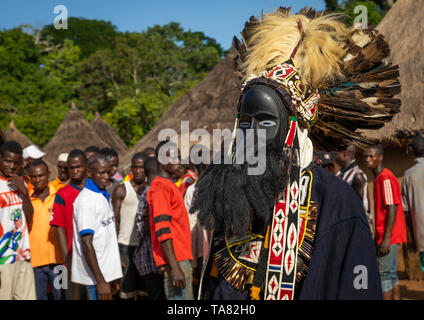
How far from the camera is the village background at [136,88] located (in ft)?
30.6

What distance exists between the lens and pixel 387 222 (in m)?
5.94

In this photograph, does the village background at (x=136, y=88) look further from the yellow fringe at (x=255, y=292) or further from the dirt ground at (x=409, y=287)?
the yellow fringe at (x=255, y=292)

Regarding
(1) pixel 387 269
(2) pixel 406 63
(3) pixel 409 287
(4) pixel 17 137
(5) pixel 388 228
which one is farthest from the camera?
(4) pixel 17 137

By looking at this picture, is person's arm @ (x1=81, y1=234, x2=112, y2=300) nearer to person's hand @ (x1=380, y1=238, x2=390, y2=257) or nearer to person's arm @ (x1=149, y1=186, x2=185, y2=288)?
person's arm @ (x1=149, y1=186, x2=185, y2=288)

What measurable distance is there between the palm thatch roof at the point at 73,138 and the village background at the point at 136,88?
0.13ft

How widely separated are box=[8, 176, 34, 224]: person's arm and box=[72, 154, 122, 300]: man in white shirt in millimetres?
559

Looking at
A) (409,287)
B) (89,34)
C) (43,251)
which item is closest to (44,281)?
(43,251)

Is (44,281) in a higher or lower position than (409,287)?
higher

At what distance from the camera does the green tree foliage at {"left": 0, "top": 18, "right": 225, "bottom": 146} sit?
25.3 meters

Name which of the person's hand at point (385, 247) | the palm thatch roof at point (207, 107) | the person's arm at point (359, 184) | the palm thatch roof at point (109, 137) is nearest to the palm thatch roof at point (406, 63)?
the person's arm at point (359, 184)

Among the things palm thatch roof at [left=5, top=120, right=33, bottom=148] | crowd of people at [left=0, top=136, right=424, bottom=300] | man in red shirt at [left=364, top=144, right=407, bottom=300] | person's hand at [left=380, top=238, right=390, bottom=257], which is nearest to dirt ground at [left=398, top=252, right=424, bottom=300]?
man in red shirt at [left=364, top=144, right=407, bottom=300]

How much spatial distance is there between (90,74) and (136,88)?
215 inches

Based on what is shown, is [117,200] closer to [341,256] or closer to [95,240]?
[95,240]
